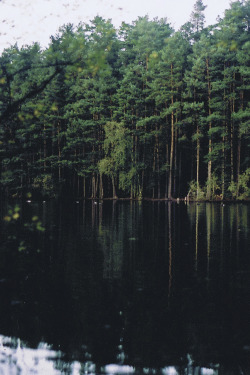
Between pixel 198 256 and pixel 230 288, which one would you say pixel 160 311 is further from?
pixel 198 256

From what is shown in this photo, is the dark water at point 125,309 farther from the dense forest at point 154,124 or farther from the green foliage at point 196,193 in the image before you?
the dense forest at point 154,124

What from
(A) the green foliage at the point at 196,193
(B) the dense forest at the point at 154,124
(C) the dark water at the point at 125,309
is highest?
(B) the dense forest at the point at 154,124

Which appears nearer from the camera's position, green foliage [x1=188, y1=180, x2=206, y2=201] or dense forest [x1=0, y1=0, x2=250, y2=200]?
green foliage [x1=188, y1=180, x2=206, y2=201]

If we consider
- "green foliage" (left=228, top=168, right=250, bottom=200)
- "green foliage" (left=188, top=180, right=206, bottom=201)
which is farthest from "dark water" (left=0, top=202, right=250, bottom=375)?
"green foliage" (left=188, top=180, right=206, bottom=201)

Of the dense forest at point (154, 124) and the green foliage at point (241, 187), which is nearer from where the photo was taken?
the green foliage at point (241, 187)

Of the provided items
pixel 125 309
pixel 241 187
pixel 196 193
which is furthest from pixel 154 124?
pixel 125 309

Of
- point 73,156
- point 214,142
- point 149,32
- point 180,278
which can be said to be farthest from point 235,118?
point 180,278

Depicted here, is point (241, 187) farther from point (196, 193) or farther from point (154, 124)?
point (154, 124)

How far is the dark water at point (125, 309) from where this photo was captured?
179 inches

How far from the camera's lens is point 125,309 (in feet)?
20.1

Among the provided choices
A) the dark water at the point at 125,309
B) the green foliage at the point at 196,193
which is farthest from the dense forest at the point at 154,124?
the dark water at the point at 125,309

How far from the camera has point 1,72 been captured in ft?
13.6

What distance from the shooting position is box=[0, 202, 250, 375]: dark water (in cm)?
454

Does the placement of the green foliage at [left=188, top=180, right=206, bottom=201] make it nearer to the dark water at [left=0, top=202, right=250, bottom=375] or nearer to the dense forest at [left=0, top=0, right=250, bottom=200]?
the dense forest at [left=0, top=0, right=250, bottom=200]
